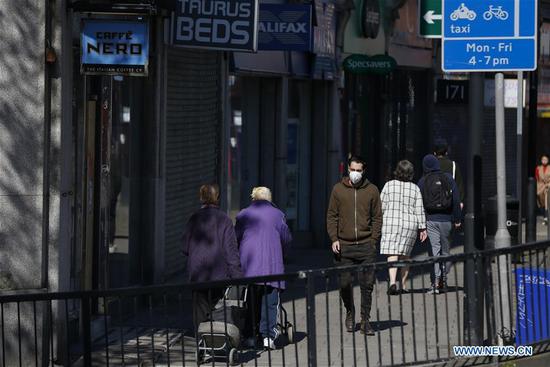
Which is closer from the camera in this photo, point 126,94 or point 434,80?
point 126,94

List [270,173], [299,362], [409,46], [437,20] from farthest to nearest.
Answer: [409,46] → [270,173] → [437,20] → [299,362]

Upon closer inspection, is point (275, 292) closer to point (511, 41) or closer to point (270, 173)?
point (511, 41)

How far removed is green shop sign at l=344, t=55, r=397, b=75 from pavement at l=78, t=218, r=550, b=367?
13.5m

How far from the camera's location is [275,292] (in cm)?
1144

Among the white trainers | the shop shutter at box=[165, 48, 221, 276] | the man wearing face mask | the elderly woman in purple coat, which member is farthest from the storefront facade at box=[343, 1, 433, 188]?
the white trainers

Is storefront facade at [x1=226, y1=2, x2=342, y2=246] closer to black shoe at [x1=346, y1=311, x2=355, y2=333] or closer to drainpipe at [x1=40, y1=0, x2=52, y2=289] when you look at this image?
drainpipe at [x1=40, y1=0, x2=52, y2=289]

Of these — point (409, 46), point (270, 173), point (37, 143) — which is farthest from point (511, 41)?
point (409, 46)

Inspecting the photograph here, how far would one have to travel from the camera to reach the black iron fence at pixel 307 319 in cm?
959

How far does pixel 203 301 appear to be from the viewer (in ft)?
31.7

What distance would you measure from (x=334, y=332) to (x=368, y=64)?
568 inches

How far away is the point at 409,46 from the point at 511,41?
17558mm

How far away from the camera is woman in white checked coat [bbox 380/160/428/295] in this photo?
16109mm

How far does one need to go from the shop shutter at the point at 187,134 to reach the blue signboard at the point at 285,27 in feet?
2.67
